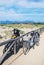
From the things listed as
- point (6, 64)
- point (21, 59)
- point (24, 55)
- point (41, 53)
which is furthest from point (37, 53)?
→ point (6, 64)

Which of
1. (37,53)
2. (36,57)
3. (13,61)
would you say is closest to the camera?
(13,61)

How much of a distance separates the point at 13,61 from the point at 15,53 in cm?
128

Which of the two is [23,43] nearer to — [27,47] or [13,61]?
[27,47]

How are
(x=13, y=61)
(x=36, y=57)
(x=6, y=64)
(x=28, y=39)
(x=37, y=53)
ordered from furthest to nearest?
(x=28, y=39), (x=37, y=53), (x=36, y=57), (x=13, y=61), (x=6, y=64)

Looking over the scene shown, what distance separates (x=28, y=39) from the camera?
1155 cm

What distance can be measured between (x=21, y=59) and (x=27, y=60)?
319mm

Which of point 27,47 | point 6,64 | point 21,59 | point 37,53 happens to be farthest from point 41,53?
point 6,64

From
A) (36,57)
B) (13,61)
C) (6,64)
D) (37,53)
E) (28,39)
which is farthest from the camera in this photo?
(28,39)

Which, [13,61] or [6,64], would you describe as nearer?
[6,64]

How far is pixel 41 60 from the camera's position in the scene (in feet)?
29.9

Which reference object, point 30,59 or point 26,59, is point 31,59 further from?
point 26,59

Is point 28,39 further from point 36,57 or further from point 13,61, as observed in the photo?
point 13,61

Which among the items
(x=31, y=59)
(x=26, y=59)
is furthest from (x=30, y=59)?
(x=26, y=59)

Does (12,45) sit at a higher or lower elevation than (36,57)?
higher
